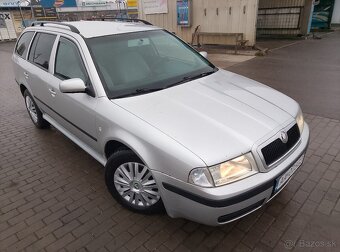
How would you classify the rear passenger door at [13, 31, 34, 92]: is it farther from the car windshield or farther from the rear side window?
the car windshield

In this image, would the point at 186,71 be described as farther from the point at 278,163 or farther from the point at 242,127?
the point at 278,163

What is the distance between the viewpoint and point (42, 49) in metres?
3.98

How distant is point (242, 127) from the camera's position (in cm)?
232

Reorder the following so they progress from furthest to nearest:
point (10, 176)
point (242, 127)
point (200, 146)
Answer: point (10, 176) → point (242, 127) → point (200, 146)

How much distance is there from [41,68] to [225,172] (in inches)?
120

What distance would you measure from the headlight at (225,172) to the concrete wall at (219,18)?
30.1 feet

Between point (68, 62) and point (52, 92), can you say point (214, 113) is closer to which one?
point (68, 62)

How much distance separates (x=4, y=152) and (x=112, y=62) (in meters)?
2.47

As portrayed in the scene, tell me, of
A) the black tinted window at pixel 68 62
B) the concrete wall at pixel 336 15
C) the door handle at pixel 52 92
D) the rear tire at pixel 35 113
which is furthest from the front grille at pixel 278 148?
the concrete wall at pixel 336 15

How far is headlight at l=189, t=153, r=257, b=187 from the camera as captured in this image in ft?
6.81

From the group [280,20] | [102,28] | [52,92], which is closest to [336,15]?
[280,20]

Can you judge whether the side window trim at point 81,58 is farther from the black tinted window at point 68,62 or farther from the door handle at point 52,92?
the door handle at point 52,92

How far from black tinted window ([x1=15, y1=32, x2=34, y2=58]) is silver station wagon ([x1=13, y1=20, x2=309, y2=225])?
0.74 m

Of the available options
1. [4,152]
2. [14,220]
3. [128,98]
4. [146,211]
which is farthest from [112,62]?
[4,152]
